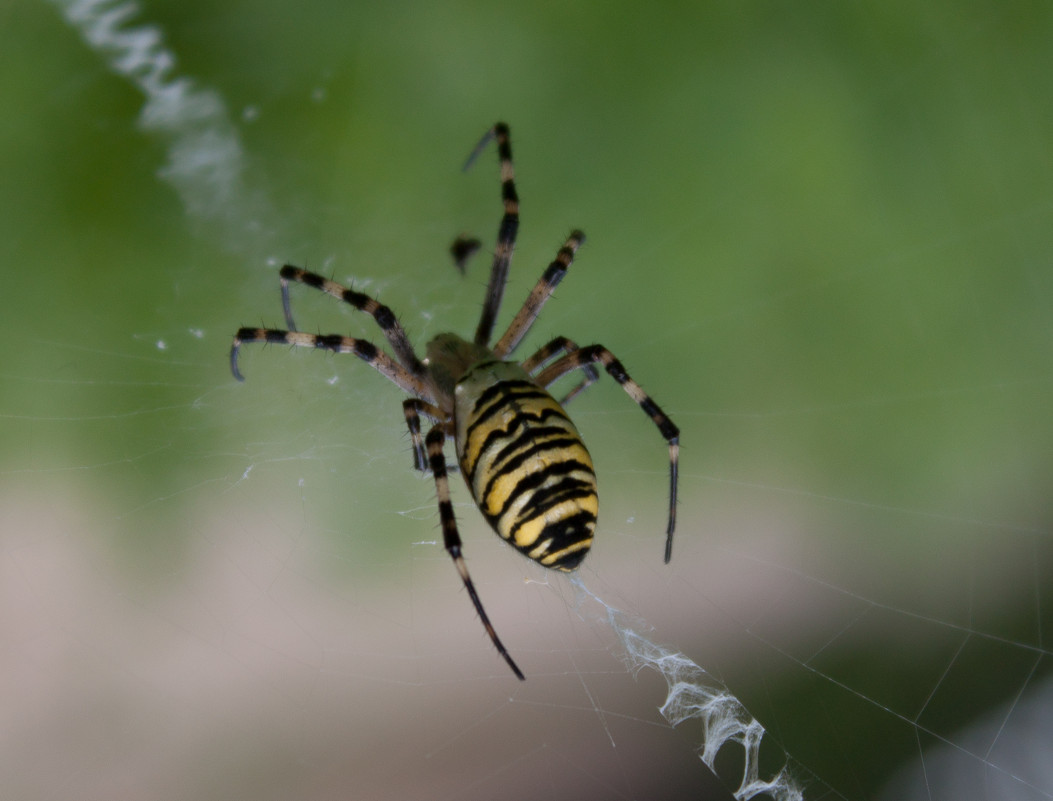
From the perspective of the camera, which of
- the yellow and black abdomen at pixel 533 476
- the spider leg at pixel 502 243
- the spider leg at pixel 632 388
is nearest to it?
the yellow and black abdomen at pixel 533 476

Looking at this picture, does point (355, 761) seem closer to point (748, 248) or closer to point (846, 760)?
point (846, 760)

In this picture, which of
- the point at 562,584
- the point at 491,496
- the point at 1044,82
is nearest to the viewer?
the point at 491,496

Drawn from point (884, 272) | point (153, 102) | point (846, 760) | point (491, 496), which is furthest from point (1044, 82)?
point (153, 102)

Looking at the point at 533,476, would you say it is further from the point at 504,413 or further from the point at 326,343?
the point at 326,343

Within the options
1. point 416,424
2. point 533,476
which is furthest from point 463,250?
point 533,476

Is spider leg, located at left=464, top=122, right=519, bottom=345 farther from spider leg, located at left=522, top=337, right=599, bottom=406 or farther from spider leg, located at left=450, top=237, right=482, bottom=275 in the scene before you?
spider leg, located at left=450, top=237, right=482, bottom=275

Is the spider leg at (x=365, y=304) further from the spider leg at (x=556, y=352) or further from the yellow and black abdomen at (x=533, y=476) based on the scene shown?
the yellow and black abdomen at (x=533, y=476)

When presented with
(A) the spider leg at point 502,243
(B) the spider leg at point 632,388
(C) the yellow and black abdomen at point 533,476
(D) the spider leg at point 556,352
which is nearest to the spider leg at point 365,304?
(A) the spider leg at point 502,243
